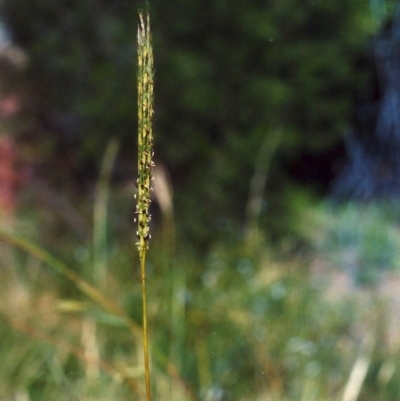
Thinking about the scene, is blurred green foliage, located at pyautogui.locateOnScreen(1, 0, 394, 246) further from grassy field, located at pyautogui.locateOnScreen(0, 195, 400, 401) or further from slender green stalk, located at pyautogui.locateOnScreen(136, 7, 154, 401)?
slender green stalk, located at pyautogui.locateOnScreen(136, 7, 154, 401)

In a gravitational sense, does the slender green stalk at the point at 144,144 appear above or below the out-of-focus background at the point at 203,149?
above

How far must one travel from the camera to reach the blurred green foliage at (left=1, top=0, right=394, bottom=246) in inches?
98.0

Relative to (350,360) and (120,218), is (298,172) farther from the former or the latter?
(350,360)

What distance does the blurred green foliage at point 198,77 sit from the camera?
249 cm

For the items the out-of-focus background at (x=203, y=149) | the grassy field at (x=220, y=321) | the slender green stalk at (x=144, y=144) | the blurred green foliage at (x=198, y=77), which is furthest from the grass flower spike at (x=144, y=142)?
the blurred green foliage at (x=198, y=77)

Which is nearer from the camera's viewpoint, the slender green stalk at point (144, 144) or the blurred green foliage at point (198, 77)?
the slender green stalk at point (144, 144)

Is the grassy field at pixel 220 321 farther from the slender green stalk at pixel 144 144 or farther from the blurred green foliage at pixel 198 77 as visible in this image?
the slender green stalk at pixel 144 144

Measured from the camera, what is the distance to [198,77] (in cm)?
248

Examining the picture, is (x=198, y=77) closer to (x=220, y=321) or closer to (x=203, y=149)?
(x=203, y=149)

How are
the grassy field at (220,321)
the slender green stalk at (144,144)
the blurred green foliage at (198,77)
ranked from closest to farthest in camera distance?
the slender green stalk at (144,144) < the grassy field at (220,321) < the blurred green foliage at (198,77)

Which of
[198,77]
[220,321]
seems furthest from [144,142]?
[198,77]

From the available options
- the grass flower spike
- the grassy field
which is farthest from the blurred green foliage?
the grass flower spike

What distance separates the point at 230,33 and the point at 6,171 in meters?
1.14

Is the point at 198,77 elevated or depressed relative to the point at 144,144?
depressed
